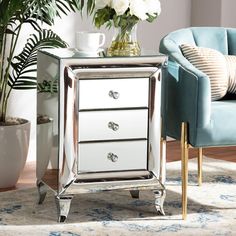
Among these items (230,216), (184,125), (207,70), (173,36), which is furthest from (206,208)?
(173,36)

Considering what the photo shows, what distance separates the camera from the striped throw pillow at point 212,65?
152 inches

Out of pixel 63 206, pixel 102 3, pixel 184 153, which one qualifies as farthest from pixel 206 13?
pixel 63 206

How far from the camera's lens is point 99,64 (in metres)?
3.36

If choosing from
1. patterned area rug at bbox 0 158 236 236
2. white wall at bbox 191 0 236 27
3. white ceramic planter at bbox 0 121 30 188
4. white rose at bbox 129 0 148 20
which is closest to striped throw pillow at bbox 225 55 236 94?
patterned area rug at bbox 0 158 236 236

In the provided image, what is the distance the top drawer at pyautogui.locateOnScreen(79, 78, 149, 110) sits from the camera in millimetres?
3361

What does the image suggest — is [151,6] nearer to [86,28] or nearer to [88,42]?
[88,42]

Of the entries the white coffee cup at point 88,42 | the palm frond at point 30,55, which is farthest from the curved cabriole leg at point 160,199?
the palm frond at point 30,55

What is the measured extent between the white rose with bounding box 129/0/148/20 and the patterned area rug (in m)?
0.94

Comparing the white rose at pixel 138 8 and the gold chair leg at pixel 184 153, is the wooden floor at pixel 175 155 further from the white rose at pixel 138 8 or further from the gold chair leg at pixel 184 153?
the white rose at pixel 138 8

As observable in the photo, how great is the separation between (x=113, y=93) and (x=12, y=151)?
89 centimetres

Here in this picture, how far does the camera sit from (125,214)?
3.59 meters

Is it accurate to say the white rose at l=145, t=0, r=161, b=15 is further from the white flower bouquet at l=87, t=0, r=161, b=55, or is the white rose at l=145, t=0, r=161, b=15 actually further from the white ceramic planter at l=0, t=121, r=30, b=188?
the white ceramic planter at l=0, t=121, r=30, b=188

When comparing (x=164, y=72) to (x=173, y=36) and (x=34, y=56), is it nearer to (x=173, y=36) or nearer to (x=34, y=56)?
(x=173, y=36)

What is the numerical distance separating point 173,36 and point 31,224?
1.31 meters
